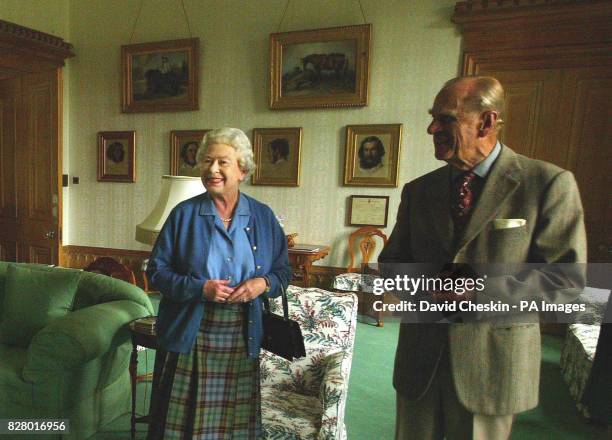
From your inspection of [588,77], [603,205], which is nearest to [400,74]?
[588,77]

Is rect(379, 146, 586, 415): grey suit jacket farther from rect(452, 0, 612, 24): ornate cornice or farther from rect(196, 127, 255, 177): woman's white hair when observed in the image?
rect(452, 0, 612, 24): ornate cornice

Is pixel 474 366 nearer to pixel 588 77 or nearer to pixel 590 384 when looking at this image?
pixel 590 384

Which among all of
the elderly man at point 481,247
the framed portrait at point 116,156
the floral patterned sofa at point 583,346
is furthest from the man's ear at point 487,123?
the framed portrait at point 116,156

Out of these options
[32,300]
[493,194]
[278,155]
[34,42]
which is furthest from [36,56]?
[493,194]

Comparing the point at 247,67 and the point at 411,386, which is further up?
the point at 247,67

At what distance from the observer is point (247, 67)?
457 centimetres

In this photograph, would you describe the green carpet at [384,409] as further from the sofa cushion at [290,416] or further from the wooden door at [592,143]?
the wooden door at [592,143]

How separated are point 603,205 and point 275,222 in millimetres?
3456

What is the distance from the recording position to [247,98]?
460cm

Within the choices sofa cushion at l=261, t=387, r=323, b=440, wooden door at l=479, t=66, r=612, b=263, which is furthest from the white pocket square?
wooden door at l=479, t=66, r=612, b=263

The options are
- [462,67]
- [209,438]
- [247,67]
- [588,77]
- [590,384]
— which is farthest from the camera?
[247,67]

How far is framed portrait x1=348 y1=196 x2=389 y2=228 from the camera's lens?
4191 millimetres

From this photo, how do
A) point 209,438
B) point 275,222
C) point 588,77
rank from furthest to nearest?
point 588,77 < point 275,222 < point 209,438

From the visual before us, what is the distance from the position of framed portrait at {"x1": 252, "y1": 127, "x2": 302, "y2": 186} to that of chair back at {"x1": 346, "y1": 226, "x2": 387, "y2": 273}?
34.7 inches
